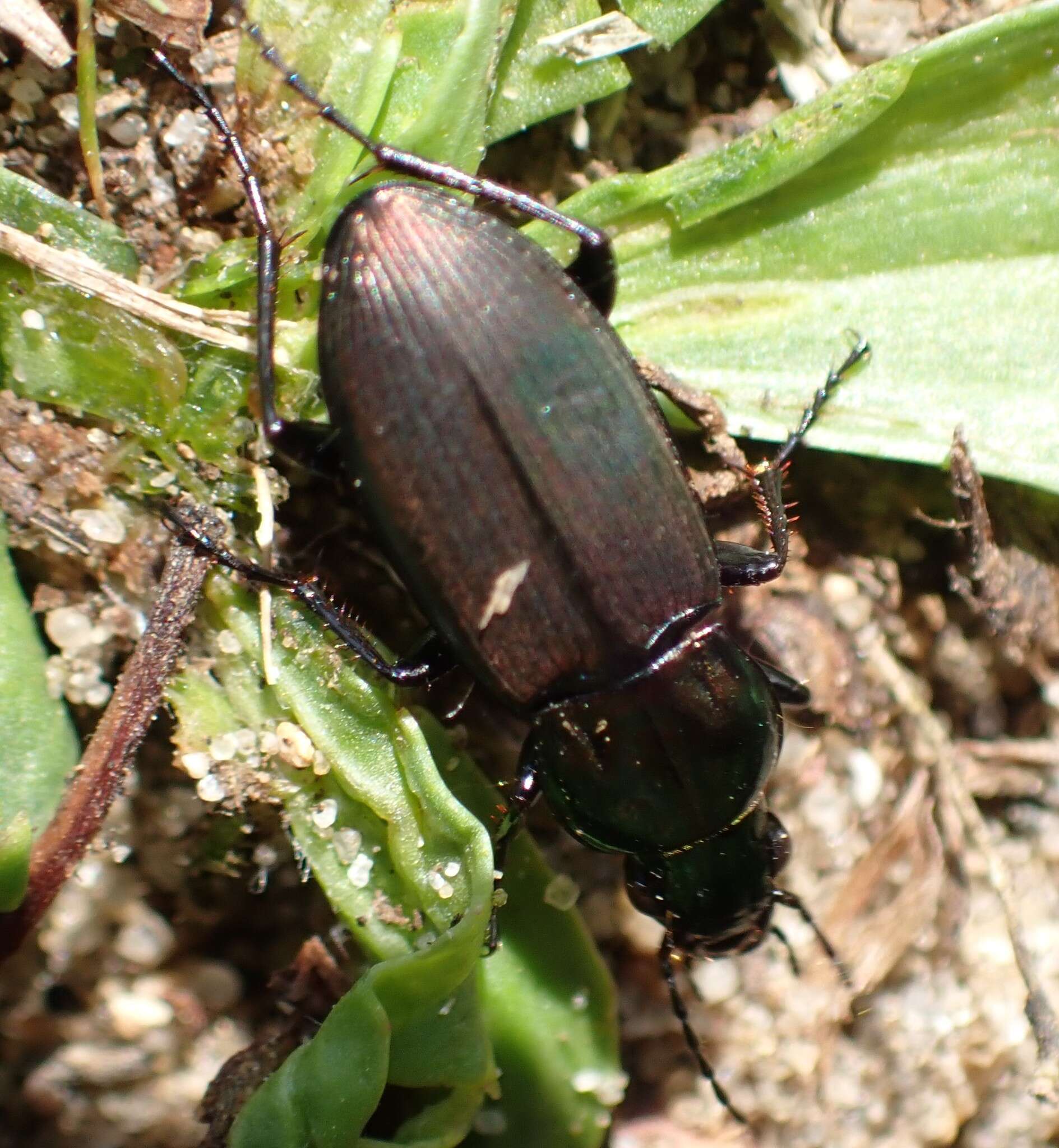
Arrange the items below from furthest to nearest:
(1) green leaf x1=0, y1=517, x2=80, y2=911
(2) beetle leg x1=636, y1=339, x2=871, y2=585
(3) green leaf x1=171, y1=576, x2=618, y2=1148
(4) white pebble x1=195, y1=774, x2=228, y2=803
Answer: (2) beetle leg x1=636, y1=339, x2=871, y2=585, (4) white pebble x1=195, y1=774, x2=228, y2=803, (1) green leaf x1=0, y1=517, x2=80, y2=911, (3) green leaf x1=171, y1=576, x2=618, y2=1148

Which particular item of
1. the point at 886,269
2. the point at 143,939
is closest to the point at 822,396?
the point at 886,269

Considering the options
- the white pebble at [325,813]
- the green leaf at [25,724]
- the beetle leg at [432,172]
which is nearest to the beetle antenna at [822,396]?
the beetle leg at [432,172]

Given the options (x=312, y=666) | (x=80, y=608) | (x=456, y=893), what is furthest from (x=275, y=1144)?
(x=80, y=608)

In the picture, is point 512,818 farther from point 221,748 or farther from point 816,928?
point 816,928

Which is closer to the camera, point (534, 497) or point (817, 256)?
point (534, 497)

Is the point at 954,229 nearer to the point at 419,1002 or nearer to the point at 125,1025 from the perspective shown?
the point at 419,1002

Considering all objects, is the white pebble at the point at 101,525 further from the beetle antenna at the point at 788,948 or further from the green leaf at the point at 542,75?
the beetle antenna at the point at 788,948

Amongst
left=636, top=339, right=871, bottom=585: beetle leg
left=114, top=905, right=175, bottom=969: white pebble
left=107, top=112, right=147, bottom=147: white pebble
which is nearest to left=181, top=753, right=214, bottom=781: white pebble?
left=114, top=905, right=175, bottom=969: white pebble

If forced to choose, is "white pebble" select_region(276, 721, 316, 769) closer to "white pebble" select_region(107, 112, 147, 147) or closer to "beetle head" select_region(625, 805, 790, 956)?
"beetle head" select_region(625, 805, 790, 956)
